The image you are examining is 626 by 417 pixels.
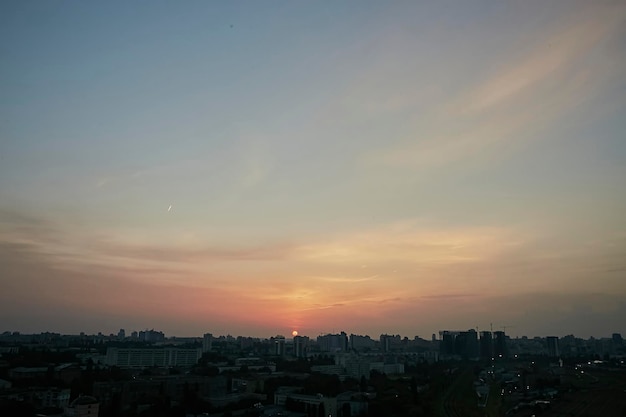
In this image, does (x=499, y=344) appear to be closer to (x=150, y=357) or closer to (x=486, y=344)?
(x=486, y=344)

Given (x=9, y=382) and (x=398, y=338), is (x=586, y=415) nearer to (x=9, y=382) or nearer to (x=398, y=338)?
(x=9, y=382)

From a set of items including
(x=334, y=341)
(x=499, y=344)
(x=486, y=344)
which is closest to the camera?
(x=499, y=344)

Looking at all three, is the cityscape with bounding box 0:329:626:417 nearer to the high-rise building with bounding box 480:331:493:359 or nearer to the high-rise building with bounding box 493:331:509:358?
the high-rise building with bounding box 493:331:509:358

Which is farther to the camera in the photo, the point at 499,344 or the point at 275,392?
the point at 499,344

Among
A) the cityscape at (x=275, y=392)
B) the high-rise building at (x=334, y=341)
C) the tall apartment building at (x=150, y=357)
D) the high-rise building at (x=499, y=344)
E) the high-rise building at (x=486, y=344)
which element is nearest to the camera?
the cityscape at (x=275, y=392)

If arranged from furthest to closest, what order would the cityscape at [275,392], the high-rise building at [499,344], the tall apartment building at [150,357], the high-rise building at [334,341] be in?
the high-rise building at [334,341] → the high-rise building at [499,344] → the tall apartment building at [150,357] → the cityscape at [275,392]

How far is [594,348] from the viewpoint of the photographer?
4172cm

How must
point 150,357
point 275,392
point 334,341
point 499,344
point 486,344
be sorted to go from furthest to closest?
1. point 334,341
2. point 486,344
3. point 499,344
4. point 150,357
5. point 275,392

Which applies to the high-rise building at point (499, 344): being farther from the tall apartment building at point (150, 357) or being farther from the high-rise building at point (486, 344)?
the tall apartment building at point (150, 357)

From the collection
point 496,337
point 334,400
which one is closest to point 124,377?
point 334,400

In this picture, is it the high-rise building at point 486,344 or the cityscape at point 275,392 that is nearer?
the cityscape at point 275,392

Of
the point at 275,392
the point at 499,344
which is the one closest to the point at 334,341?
the point at 499,344

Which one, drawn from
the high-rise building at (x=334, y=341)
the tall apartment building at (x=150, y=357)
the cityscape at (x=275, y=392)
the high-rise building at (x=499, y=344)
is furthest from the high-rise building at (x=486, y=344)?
the tall apartment building at (x=150, y=357)

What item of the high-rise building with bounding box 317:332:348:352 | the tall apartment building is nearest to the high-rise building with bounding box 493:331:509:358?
the high-rise building with bounding box 317:332:348:352
